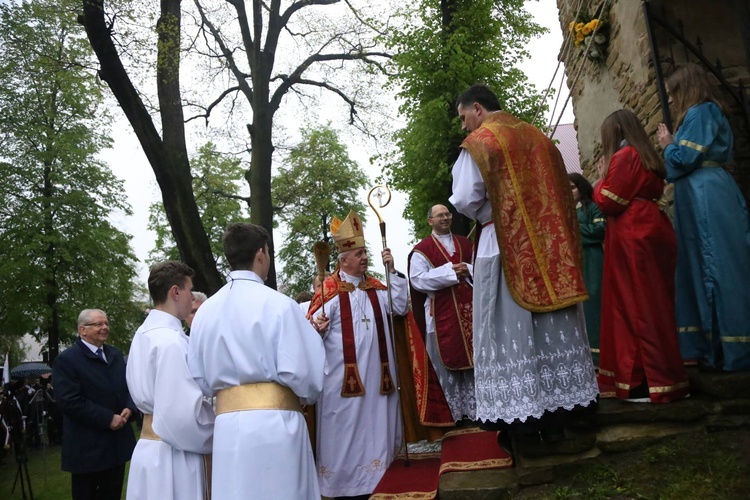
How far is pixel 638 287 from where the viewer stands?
4.14 m

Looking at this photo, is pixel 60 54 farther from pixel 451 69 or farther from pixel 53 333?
pixel 53 333

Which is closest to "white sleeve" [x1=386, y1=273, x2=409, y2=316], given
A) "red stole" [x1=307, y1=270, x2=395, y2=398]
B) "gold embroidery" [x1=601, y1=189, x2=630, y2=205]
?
"red stole" [x1=307, y1=270, x2=395, y2=398]

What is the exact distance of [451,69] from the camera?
12.0 m

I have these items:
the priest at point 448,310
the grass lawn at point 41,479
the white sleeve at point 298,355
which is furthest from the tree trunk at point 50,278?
the white sleeve at point 298,355

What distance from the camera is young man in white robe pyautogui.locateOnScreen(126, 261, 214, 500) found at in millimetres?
3543

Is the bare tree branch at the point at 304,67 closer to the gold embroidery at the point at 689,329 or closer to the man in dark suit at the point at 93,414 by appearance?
the man in dark suit at the point at 93,414

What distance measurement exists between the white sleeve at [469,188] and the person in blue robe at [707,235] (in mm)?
1413

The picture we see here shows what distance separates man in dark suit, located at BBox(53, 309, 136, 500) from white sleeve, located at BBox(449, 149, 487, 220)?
3.67 m

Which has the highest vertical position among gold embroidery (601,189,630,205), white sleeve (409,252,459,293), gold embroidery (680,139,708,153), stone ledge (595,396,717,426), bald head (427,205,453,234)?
bald head (427,205,453,234)

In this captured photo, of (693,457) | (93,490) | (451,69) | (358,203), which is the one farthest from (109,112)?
(358,203)

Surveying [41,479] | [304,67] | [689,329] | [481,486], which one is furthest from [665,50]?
[41,479]

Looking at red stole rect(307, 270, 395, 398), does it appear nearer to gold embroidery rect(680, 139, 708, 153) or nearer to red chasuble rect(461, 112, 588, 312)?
red chasuble rect(461, 112, 588, 312)

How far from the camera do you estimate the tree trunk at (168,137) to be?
912 cm

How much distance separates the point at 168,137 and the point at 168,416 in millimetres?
7538
